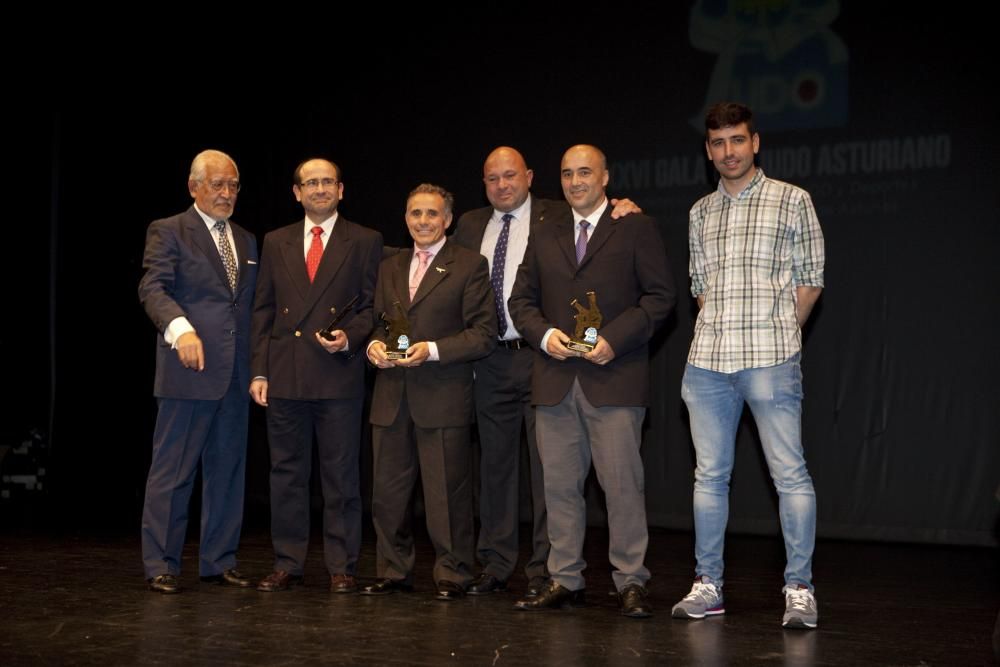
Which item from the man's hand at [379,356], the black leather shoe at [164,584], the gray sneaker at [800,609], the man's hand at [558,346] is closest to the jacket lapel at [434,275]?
the man's hand at [379,356]

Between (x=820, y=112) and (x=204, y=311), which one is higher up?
(x=820, y=112)

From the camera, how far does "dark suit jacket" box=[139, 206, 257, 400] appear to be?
4.21 meters

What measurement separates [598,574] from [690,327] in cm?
204

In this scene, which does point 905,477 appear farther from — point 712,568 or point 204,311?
point 204,311

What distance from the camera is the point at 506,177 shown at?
167 inches

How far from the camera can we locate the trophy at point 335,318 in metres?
4.09

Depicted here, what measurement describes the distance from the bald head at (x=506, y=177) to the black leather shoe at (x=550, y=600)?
4.75 feet

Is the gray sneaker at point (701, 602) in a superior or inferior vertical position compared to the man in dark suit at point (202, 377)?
inferior

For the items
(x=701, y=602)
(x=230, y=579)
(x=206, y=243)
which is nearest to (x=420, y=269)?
(x=206, y=243)

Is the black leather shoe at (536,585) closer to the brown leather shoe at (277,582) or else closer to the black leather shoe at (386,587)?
the black leather shoe at (386,587)

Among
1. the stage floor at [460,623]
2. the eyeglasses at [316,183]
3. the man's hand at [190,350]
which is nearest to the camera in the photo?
the stage floor at [460,623]

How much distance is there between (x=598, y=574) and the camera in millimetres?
4719

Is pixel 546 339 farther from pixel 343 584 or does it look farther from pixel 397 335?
pixel 343 584

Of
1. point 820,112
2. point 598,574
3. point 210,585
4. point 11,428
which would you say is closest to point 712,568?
point 598,574
